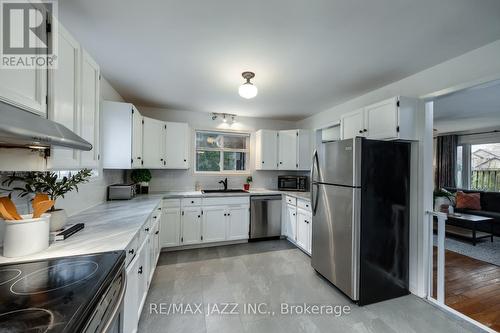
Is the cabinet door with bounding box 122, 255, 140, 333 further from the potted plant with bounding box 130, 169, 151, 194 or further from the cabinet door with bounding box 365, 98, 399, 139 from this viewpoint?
the cabinet door with bounding box 365, 98, 399, 139

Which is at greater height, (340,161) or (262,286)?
(340,161)

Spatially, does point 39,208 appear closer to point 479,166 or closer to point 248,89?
point 248,89

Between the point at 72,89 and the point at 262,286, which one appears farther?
the point at 262,286

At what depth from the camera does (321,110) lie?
3.86 m

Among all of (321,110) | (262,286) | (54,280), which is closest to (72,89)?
(54,280)

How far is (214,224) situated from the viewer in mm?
3512

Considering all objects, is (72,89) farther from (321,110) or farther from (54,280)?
(321,110)

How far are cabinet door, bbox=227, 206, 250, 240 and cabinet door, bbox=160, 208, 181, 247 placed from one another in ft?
2.81

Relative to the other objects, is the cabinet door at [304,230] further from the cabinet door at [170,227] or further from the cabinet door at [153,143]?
the cabinet door at [153,143]

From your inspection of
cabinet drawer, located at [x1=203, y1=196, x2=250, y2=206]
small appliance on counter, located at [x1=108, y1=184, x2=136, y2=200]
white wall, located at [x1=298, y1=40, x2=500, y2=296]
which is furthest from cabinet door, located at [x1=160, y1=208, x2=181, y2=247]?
white wall, located at [x1=298, y1=40, x2=500, y2=296]

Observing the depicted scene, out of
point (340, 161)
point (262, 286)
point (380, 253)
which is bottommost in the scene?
point (262, 286)

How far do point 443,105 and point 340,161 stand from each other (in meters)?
2.73

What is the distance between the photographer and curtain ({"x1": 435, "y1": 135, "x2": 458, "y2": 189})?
5.65 metres

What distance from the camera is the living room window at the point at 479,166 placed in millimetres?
5129
